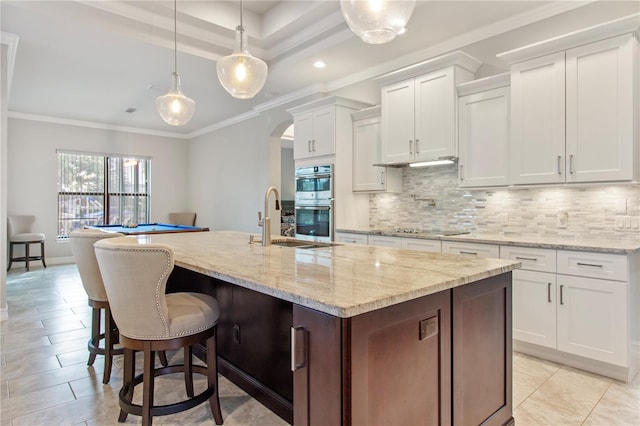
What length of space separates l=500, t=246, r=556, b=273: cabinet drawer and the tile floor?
726 mm

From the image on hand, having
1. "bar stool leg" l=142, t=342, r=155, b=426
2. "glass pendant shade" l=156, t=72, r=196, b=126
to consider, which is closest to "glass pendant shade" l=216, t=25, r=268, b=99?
"glass pendant shade" l=156, t=72, r=196, b=126

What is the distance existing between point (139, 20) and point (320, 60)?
A: 1.94m

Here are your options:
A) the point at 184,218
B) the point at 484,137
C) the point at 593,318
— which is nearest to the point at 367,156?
the point at 484,137

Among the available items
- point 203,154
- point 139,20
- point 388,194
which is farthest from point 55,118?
point 388,194

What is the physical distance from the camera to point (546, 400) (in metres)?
2.26

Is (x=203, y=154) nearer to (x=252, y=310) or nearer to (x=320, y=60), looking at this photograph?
(x=320, y=60)

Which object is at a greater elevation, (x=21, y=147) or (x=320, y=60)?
(x=320, y=60)

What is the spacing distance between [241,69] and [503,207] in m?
2.70

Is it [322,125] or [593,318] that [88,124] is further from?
[593,318]

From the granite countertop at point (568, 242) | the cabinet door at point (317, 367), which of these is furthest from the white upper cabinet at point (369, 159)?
the cabinet door at point (317, 367)

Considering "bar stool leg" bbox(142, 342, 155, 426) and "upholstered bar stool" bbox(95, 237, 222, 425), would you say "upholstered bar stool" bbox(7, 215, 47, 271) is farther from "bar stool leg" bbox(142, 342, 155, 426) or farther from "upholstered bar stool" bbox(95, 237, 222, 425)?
"bar stool leg" bbox(142, 342, 155, 426)

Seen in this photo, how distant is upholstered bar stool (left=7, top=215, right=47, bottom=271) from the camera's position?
6523 mm

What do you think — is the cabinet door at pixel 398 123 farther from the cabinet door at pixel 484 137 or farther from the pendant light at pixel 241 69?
the pendant light at pixel 241 69

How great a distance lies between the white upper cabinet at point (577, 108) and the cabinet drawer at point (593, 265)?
0.59 meters
